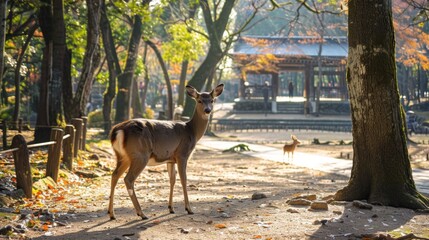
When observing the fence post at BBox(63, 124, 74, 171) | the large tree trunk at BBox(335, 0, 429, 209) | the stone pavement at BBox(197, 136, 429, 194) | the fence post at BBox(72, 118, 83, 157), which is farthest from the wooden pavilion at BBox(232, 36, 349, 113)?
the large tree trunk at BBox(335, 0, 429, 209)

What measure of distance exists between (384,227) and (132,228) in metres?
3.16

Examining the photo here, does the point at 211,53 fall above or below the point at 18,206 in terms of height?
above

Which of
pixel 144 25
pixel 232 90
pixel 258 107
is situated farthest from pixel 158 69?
pixel 144 25

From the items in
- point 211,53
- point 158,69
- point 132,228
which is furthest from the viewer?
point 158,69

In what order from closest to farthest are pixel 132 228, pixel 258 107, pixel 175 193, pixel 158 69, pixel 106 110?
pixel 132 228, pixel 175 193, pixel 106 110, pixel 258 107, pixel 158 69

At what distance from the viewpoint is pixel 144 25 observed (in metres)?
31.8

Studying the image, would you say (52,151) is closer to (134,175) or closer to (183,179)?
(183,179)

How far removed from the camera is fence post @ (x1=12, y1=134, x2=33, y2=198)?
1100cm

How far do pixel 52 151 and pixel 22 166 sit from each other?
2.04 metres

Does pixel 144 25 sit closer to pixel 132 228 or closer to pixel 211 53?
pixel 211 53

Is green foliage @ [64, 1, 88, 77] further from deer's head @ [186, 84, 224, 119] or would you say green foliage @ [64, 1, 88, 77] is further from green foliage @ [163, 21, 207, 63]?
deer's head @ [186, 84, 224, 119]

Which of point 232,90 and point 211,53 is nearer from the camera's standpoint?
point 211,53

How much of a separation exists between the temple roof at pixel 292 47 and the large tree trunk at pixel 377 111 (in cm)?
4133

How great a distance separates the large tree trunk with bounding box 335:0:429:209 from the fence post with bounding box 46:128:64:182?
5.47 metres
